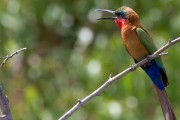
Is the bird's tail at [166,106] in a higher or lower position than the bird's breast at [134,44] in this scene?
lower

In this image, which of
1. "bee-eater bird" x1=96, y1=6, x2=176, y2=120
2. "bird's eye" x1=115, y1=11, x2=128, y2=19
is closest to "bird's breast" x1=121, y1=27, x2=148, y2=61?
"bee-eater bird" x1=96, y1=6, x2=176, y2=120

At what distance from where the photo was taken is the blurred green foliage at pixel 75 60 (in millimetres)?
4906

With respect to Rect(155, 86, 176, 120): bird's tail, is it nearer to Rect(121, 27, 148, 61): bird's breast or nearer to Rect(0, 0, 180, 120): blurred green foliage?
Rect(121, 27, 148, 61): bird's breast

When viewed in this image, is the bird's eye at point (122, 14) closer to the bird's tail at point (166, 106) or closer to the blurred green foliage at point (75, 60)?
the bird's tail at point (166, 106)

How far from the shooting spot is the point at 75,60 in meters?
5.63

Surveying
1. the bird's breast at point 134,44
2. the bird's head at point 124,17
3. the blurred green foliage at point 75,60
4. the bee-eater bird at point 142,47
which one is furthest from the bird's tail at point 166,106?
the blurred green foliage at point 75,60

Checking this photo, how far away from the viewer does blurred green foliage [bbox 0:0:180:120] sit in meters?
4.91

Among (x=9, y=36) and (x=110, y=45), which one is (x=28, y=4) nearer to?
(x=9, y=36)

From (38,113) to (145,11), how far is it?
129 cm

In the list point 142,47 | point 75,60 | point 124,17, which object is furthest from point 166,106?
point 75,60

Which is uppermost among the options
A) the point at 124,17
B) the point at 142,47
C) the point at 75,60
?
the point at 75,60

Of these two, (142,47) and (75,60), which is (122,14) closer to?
(142,47)

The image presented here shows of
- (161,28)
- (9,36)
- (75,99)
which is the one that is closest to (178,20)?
(161,28)

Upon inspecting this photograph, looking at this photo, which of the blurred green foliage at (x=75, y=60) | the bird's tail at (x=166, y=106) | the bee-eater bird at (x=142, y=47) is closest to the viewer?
the bird's tail at (x=166, y=106)
